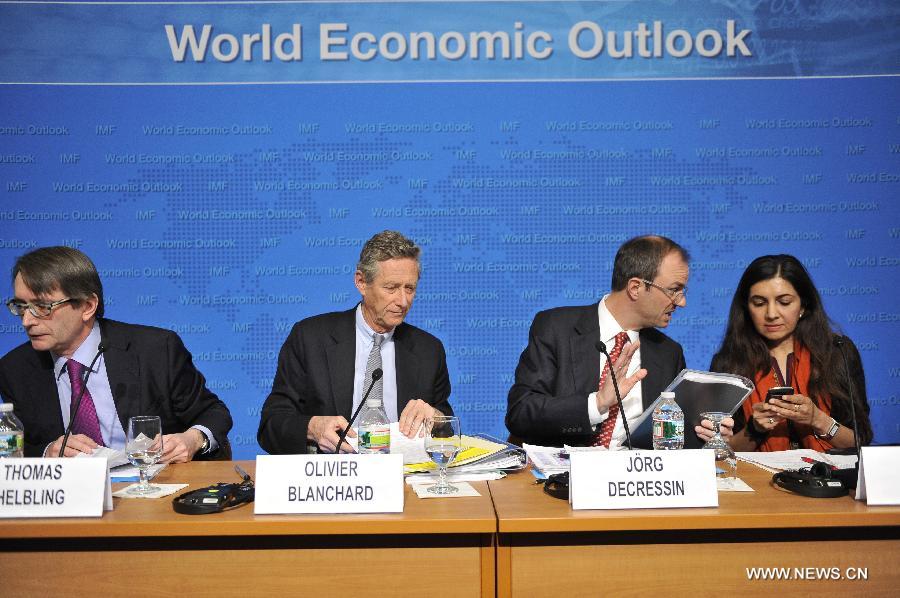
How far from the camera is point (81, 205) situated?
3.83 metres

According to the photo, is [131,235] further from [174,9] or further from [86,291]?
[86,291]

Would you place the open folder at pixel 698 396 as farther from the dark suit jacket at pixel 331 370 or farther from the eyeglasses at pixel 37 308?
the eyeglasses at pixel 37 308

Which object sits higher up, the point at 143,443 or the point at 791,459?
the point at 143,443

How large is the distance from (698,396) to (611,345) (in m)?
0.66

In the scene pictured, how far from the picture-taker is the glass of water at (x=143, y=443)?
1857mm

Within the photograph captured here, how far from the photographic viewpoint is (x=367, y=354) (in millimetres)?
2830

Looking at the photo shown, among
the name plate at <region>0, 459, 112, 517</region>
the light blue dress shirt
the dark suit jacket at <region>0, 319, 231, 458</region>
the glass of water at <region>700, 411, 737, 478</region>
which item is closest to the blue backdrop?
the dark suit jacket at <region>0, 319, 231, 458</region>

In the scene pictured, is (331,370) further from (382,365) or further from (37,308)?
(37,308)

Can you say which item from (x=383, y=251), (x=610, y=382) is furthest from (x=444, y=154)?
(x=610, y=382)

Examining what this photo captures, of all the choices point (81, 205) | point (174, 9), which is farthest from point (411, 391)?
point (174, 9)

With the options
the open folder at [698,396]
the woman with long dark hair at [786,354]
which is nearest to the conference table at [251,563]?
the open folder at [698,396]

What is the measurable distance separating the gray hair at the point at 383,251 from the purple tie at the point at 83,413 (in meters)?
0.99

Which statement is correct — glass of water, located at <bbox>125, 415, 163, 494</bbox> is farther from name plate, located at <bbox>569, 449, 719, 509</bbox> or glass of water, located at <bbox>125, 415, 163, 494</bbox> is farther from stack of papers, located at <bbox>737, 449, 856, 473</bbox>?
stack of papers, located at <bbox>737, 449, 856, 473</bbox>

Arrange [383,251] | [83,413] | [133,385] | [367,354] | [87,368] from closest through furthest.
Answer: [87,368], [83,413], [133,385], [383,251], [367,354]
